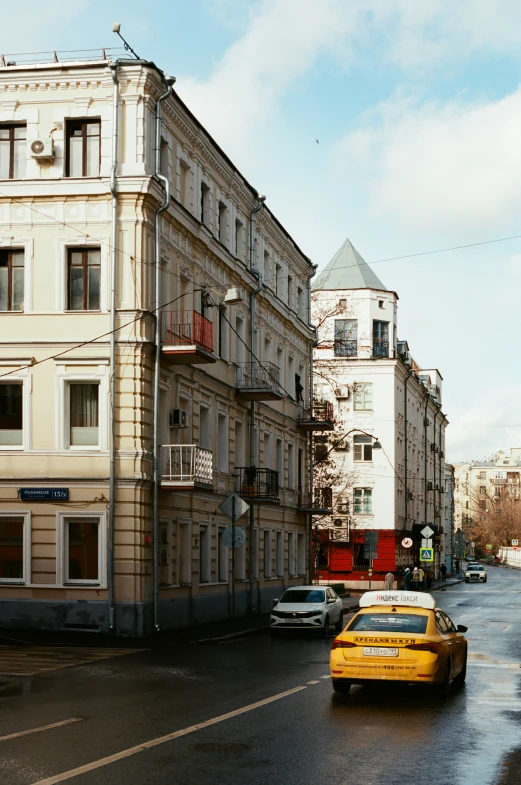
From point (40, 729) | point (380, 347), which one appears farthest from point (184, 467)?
point (380, 347)

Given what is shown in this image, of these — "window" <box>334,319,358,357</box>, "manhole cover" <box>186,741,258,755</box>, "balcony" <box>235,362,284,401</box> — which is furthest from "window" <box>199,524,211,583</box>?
"window" <box>334,319,358,357</box>

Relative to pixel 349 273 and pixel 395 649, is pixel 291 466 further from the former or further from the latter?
pixel 395 649

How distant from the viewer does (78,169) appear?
Answer: 27.7 meters

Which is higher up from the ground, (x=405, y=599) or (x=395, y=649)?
(x=405, y=599)

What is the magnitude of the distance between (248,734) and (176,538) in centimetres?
1856

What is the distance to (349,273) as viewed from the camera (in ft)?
232

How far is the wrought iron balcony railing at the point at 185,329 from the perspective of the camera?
28078mm

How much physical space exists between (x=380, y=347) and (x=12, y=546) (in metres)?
44.8

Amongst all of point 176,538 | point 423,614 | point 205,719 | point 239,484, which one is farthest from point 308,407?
point 205,719

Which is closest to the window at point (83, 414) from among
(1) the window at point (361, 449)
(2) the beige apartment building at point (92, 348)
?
(2) the beige apartment building at point (92, 348)

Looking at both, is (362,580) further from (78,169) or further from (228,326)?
(78,169)

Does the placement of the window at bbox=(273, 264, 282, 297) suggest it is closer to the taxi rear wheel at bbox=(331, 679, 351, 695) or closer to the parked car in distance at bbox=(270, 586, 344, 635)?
the parked car in distance at bbox=(270, 586, 344, 635)

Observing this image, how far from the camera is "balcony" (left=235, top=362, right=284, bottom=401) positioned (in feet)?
116

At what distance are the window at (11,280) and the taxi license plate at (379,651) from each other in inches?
627
